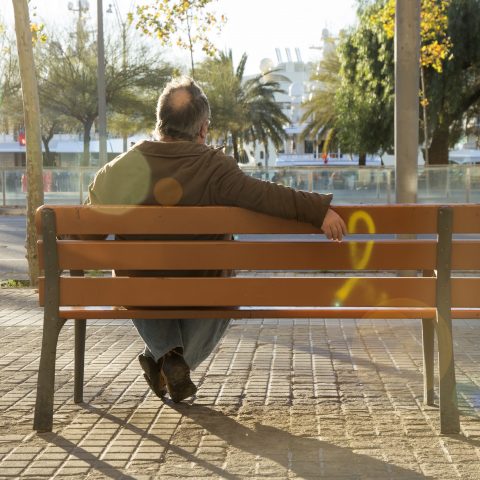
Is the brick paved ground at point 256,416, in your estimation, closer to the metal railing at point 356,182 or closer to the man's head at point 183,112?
the man's head at point 183,112

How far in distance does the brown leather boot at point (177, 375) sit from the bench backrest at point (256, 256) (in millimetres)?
427

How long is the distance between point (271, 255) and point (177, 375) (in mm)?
796

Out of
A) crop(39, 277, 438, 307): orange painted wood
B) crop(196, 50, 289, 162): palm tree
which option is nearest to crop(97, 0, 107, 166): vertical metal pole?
crop(196, 50, 289, 162): palm tree

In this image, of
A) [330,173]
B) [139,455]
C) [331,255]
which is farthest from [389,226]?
[330,173]

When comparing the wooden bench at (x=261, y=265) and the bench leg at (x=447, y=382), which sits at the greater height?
the wooden bench at (x=261, y=265)

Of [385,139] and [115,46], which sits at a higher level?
[115,46]

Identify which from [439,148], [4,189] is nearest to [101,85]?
[4,189]

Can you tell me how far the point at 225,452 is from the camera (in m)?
3.78

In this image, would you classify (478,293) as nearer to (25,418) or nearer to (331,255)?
(331,255)

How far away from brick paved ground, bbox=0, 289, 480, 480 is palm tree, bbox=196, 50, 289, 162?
4550cm

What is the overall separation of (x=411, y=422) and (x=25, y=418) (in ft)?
5.61

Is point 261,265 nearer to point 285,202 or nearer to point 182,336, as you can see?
point 285,202

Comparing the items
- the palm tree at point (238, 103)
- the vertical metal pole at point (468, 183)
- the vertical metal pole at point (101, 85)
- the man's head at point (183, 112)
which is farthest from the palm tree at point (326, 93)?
the man's head at point (183, 112)

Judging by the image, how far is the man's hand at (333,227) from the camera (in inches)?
154
